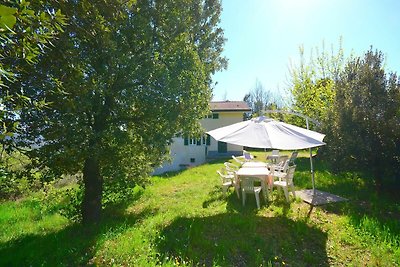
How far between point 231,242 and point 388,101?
27.2 feet

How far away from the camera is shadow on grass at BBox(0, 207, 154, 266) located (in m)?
5.87

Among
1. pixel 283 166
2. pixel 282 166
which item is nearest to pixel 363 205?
pixel 283 166

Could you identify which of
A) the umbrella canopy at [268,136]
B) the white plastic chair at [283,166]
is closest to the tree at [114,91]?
the umbrella canopy at [268,136]

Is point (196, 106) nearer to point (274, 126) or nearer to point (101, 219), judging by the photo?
point (274, 126)

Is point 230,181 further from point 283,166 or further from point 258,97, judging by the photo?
point 258,97

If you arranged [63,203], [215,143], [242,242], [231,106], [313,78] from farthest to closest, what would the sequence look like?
[231,106]
[215,143]
[313,78]
[63,203]
[242,242]

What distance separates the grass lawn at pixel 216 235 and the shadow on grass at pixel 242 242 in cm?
2

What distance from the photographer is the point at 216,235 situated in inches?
266

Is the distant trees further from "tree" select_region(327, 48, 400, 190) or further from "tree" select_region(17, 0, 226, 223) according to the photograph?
"tree" select_region(17, 0, 226, 223)

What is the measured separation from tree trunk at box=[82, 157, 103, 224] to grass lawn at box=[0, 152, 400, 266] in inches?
14.1

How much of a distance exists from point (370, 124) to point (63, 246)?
435 inches

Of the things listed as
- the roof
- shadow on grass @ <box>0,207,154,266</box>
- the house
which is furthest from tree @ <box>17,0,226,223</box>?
the roof

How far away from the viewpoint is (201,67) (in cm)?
766

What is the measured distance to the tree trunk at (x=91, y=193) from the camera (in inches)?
301
